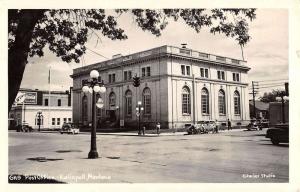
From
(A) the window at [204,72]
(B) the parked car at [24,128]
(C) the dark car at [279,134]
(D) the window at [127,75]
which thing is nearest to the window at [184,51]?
(A) the window at [204,72]

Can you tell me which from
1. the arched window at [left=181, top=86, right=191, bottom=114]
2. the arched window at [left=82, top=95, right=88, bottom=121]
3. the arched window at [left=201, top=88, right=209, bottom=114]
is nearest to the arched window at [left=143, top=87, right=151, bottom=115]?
the arched window at [left=181, top=86, right=191, bottom=114]

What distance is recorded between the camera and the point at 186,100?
83.2 feet

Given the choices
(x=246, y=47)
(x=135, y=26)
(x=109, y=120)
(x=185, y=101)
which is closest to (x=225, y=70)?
(x=185, y=101)

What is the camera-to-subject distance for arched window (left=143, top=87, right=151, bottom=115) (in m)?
25.8

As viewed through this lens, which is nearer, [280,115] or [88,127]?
[280,115]

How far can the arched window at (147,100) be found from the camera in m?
25.8

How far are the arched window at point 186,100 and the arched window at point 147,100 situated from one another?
2.49 metres

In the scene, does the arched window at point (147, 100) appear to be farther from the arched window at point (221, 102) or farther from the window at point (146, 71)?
the arched window at point (221, 102)

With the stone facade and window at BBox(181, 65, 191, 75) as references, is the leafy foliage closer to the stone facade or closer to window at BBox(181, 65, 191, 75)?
the stone facade
